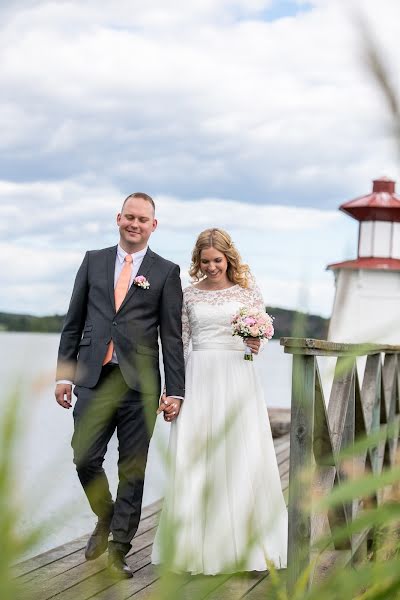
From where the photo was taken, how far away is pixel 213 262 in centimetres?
446

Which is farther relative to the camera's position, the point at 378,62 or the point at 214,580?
the point at 214,580

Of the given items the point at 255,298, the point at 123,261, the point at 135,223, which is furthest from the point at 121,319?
the point at 255,298

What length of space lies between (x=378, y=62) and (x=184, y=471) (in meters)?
0.37

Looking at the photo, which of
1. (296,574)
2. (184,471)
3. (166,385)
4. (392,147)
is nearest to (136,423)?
(166,385)

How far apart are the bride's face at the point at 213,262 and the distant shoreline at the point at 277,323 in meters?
3.58

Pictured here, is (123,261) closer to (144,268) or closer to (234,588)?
(144,268)

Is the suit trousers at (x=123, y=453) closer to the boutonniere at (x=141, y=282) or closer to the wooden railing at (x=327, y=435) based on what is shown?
the boutonniere at (x=141, y=282)

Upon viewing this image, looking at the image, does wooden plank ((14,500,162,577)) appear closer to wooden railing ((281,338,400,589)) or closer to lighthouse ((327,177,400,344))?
wooden railing ((281,338,400,589))

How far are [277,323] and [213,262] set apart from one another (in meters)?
3.70

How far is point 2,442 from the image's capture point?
49 cm

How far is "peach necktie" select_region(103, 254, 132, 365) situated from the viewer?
421cm

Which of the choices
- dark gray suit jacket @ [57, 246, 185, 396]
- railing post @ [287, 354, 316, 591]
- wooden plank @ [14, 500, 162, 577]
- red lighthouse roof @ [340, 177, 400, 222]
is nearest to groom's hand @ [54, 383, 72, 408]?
dark gray suit jacket @ [57, 246, 185, 396]

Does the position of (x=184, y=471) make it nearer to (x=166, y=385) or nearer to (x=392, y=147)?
(x=392, y=147)

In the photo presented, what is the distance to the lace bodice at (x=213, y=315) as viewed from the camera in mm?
4535
